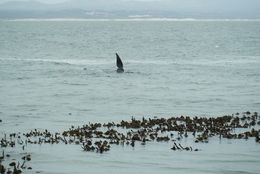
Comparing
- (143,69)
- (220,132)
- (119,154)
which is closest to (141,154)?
(119,154)

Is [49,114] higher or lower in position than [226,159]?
higher

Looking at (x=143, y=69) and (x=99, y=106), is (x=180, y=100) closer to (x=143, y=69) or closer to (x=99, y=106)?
(x=99, y=106)

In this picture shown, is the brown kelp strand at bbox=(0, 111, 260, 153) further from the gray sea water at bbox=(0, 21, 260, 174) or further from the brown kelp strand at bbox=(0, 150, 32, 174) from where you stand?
the brown kelp strand at bbox=(0, 150, 32, 174)

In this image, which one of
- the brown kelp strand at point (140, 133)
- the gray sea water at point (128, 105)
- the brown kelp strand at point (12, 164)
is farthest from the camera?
the brown kelp strand at point (140, 133)

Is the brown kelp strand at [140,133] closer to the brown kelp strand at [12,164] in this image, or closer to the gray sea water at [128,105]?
the gray sea water at [128,105]

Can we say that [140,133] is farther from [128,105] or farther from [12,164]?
[128,105]

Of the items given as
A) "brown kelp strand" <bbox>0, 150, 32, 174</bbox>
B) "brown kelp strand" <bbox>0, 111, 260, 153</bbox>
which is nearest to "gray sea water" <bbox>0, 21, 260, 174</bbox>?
"brown kelp strand" <bbox>0, 150, 32, 174</bbox>

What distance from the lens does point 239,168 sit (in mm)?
11758

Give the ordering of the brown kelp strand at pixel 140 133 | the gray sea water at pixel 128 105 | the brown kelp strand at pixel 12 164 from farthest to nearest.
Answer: the brown kelp strand at pixel 140 133 < the gray sea water at pixel 128 105 < the brown kelp strand at pixel 12 164

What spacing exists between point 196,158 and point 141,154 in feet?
5.08

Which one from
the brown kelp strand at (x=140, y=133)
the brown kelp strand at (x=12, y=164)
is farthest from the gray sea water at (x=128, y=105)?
the brown kelp strand at (x=140, y=133)

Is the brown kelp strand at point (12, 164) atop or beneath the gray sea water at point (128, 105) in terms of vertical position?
beneath

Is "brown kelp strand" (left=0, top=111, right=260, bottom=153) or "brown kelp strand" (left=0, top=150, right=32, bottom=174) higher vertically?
"brown kelp strand" (left=0, top=111, right=260, bottom=153)

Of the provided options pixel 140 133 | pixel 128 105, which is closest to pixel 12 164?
pixel 140 133
